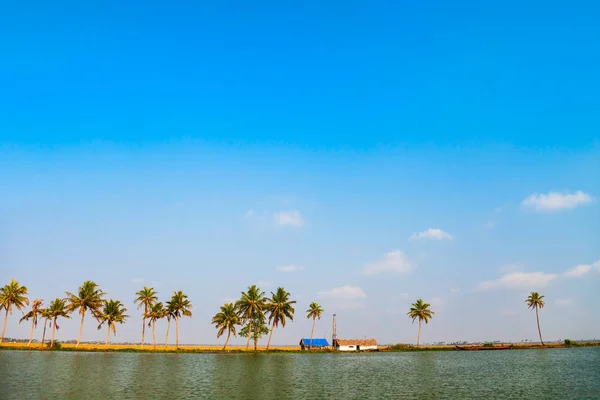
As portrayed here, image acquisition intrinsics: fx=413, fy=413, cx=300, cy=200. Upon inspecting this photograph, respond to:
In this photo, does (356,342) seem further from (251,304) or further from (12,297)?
(12,297)

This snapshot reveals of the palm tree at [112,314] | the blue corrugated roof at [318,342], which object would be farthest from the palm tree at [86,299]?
the blue corrugated roof at [318,342]

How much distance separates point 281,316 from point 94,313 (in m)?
51.1

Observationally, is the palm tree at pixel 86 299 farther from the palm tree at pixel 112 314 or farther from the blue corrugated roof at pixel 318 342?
the blue corrugated roof at pixel 318 342

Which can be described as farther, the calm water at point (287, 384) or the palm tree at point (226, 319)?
the palm tree at point (226, 319)

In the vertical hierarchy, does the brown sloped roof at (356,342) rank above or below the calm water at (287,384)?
below

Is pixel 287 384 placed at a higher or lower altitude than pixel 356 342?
higher

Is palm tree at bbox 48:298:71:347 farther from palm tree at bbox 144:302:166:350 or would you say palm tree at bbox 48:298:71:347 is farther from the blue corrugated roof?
the blue corrugated roof

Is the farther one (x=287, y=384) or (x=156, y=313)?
(x=156, y=313)

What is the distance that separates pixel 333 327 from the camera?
150250 millimetres

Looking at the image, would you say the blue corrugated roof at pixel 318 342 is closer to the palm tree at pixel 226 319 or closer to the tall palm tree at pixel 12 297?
the palm tree at pixel 226 319

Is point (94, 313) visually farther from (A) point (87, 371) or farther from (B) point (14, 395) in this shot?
(B) point (14, 395)

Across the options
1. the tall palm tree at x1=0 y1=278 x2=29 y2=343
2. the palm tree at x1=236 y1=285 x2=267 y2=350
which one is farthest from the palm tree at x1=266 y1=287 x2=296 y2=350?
the tall palm tree at x1=0 y1=278 x2=29 y2=343

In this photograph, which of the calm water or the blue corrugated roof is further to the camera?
the blue corrugated roof

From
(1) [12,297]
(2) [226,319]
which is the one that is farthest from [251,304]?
(1) [12,297]
